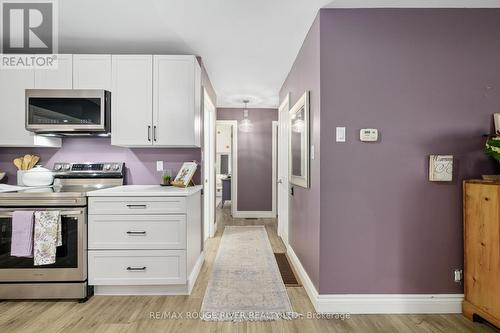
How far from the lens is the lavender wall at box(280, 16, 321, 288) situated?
7.36 ft

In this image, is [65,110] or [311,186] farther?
[65,110]

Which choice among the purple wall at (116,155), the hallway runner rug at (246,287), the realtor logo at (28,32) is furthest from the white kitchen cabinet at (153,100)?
the hallway runner rug at (246,287)

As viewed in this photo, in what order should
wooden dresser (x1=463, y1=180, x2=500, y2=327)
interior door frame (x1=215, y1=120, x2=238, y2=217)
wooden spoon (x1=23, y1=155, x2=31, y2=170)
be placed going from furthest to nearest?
interior door frame (x1=215, y1=120, x2=238, y2=217), wooden spoon (x1=23, y1=155, x2=31, y2=170), wooden dresser (x1=463, y1=180, x2=500, y2=327)

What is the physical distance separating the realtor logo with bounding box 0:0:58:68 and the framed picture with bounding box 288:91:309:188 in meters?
2.31

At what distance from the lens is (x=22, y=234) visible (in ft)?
7.25

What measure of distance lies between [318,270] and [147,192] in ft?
5.18

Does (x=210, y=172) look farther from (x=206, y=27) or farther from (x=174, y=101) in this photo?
(x=206, y=27)

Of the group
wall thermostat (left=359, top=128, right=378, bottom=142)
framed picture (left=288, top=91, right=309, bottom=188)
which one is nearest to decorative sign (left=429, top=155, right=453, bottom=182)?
wall thermostat (left=359, top=128, right=378, bottom=142)

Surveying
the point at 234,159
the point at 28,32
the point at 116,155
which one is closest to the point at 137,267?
the point at 116,155

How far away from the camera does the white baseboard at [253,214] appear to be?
5848 millimetres

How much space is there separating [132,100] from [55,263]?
1.61 meters

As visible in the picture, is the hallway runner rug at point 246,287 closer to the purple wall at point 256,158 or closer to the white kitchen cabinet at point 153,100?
the white kitchen cabinet at point 153,100

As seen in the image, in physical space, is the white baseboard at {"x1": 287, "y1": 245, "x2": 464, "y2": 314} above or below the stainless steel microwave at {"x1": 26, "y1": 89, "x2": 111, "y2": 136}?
below

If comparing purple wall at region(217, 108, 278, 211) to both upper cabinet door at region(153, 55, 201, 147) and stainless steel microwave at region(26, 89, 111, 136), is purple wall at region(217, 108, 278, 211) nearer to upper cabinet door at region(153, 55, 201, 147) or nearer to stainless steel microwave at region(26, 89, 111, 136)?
upper cabinet door at region(153, 55, 201, 147)
